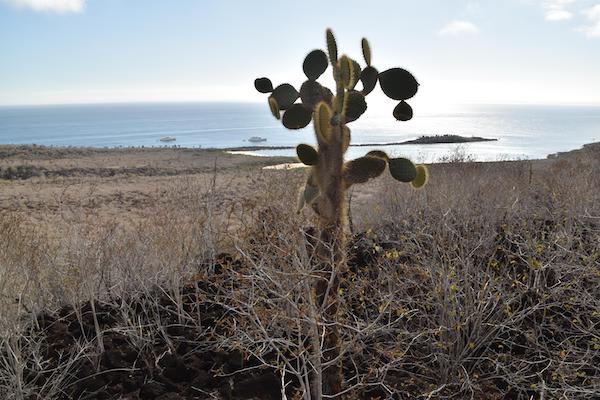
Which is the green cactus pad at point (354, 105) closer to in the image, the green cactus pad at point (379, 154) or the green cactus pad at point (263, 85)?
the green cactus pad at point (379, 154)

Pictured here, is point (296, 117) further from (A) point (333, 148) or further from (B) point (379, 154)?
(B) point (379, 154)

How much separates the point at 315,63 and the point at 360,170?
2.66ft

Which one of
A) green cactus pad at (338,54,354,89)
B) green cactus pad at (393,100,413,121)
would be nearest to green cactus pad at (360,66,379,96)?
green cactus pad at (393,100,413,121)

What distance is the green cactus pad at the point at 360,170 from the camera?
3.31 meters

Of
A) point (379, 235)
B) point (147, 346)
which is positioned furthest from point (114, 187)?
point (147, 346)

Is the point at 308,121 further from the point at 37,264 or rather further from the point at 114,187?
the point at 114,187

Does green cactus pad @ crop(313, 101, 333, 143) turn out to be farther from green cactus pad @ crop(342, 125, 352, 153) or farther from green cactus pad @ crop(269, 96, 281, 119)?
green cactus pad @ crop(269, 96, 281, 119)

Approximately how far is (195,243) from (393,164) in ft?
8.00

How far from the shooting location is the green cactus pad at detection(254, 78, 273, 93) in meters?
3.71

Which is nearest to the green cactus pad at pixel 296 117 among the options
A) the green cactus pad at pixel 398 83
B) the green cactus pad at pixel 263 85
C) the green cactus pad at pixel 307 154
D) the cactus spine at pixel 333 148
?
the cactus spine at pixel 333 148

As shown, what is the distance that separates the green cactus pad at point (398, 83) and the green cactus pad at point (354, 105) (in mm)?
316

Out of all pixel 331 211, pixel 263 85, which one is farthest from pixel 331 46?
pixel 331 211

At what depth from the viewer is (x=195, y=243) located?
5.28 meters

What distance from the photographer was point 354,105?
A: 3303 mm
